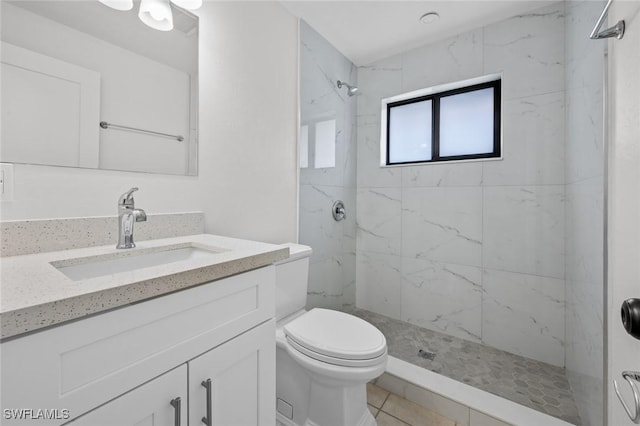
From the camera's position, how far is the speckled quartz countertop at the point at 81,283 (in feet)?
1.41

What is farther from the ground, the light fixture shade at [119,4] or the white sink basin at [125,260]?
the light fixture shade at [119,4]

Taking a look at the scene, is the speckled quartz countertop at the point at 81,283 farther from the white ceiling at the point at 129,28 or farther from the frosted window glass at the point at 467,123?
the frosted window glass at the point at 467,123

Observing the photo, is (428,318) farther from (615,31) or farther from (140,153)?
(140,153)

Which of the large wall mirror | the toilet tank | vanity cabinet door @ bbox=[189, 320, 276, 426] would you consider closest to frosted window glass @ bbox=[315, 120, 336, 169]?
the toilet tank

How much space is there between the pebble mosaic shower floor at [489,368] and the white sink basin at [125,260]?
1.49m

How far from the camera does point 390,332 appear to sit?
211 cm

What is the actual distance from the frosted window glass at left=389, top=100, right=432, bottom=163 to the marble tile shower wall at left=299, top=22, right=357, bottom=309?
1.17 feet

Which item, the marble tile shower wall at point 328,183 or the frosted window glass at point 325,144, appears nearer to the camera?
the marble tile shower wall at point 328,183

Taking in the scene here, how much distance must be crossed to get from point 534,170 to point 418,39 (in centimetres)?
126

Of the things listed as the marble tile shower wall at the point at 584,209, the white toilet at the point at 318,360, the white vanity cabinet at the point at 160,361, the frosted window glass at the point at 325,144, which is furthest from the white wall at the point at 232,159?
the marble tile shower wall at the point at 584,209

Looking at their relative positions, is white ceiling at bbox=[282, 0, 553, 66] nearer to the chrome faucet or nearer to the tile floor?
the chrome faucet

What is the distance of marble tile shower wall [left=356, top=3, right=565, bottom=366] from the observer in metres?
1.72

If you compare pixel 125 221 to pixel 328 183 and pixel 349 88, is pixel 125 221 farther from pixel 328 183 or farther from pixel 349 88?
pixel 349 88

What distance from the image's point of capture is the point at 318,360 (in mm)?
1107
